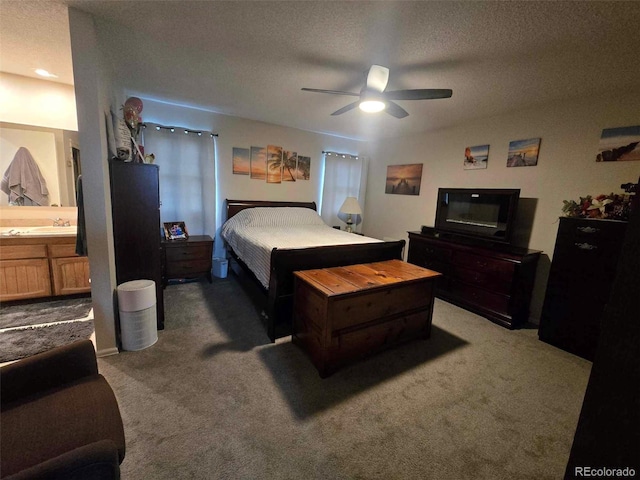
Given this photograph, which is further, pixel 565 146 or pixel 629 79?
pixel 565 146

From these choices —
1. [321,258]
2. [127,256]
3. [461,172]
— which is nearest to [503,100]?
[461,172]

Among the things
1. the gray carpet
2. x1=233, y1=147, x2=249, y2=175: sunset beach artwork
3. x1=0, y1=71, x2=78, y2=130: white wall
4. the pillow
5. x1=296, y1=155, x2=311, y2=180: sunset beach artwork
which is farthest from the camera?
x1=296, y1=155, x2=311, y2=180: sunset beach artwork

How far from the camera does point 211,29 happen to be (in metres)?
1.89

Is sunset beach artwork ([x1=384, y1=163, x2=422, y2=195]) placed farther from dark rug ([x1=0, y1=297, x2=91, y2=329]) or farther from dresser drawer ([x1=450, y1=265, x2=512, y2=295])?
dark rug ([x1=0, y1=297, x2=91, y2=329])

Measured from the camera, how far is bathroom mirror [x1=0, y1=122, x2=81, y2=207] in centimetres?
276

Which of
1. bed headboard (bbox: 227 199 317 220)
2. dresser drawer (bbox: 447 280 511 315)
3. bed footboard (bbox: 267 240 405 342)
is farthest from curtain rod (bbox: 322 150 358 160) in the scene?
dresser drawer (bbox: 447 280 511 315)

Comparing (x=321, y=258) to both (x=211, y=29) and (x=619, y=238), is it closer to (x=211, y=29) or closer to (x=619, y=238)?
(x=211, y=29)

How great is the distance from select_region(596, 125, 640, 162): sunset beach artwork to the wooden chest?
210 cm

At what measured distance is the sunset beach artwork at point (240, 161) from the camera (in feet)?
13.7

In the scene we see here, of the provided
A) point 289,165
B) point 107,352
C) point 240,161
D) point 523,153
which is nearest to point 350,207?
point 289,165

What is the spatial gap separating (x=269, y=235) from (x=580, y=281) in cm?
317

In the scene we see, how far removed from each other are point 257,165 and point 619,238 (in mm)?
4288

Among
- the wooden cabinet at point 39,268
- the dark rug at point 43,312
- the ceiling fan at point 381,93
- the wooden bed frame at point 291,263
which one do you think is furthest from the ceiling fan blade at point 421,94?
the dark rug at point 43,312

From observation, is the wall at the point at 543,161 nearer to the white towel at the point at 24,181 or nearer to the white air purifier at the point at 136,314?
the white air purifier at the point at 136,314
